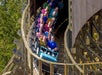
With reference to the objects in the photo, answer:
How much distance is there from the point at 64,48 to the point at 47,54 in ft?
2.61

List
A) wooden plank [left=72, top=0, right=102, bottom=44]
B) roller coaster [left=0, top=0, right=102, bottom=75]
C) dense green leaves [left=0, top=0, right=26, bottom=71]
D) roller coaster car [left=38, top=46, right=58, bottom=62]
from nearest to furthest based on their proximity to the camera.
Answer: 1. wooden plank [left=72, top=0, right=102, bottom=44]
2. roller coaster [left=0, top=0, right=102, bottom=75]
3. roller coaster car [left=38, top=46, right=58, bottom=62]
4. dense green leaves [left=0, top=0, right=26, bottom=71]

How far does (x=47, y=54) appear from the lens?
13.3 metres

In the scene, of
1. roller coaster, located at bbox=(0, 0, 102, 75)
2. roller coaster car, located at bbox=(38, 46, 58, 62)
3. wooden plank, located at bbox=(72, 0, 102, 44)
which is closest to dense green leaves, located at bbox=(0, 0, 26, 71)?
roller coaster, located at bbox=(0, 0, 102, 75)

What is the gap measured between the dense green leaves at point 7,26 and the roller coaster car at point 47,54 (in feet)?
27.9

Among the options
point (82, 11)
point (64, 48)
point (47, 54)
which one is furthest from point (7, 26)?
point (82, 11)

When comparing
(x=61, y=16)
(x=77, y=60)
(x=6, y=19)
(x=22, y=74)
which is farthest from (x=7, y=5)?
(x=77, y=60)

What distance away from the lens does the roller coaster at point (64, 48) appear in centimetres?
998

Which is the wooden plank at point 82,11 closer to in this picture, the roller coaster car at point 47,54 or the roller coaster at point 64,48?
the roller coaster at point 64,48

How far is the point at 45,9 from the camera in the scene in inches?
596

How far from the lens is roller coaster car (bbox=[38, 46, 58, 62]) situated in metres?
13.1

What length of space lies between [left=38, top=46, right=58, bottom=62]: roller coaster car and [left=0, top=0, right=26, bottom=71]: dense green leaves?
8.50 metres

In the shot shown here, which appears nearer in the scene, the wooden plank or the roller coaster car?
the wooden plank

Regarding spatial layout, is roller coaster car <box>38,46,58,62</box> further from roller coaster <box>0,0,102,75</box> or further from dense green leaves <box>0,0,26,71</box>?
dense green leaves <box>0,0,26,71</box>

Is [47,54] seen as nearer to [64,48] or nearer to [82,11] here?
[64,48]
